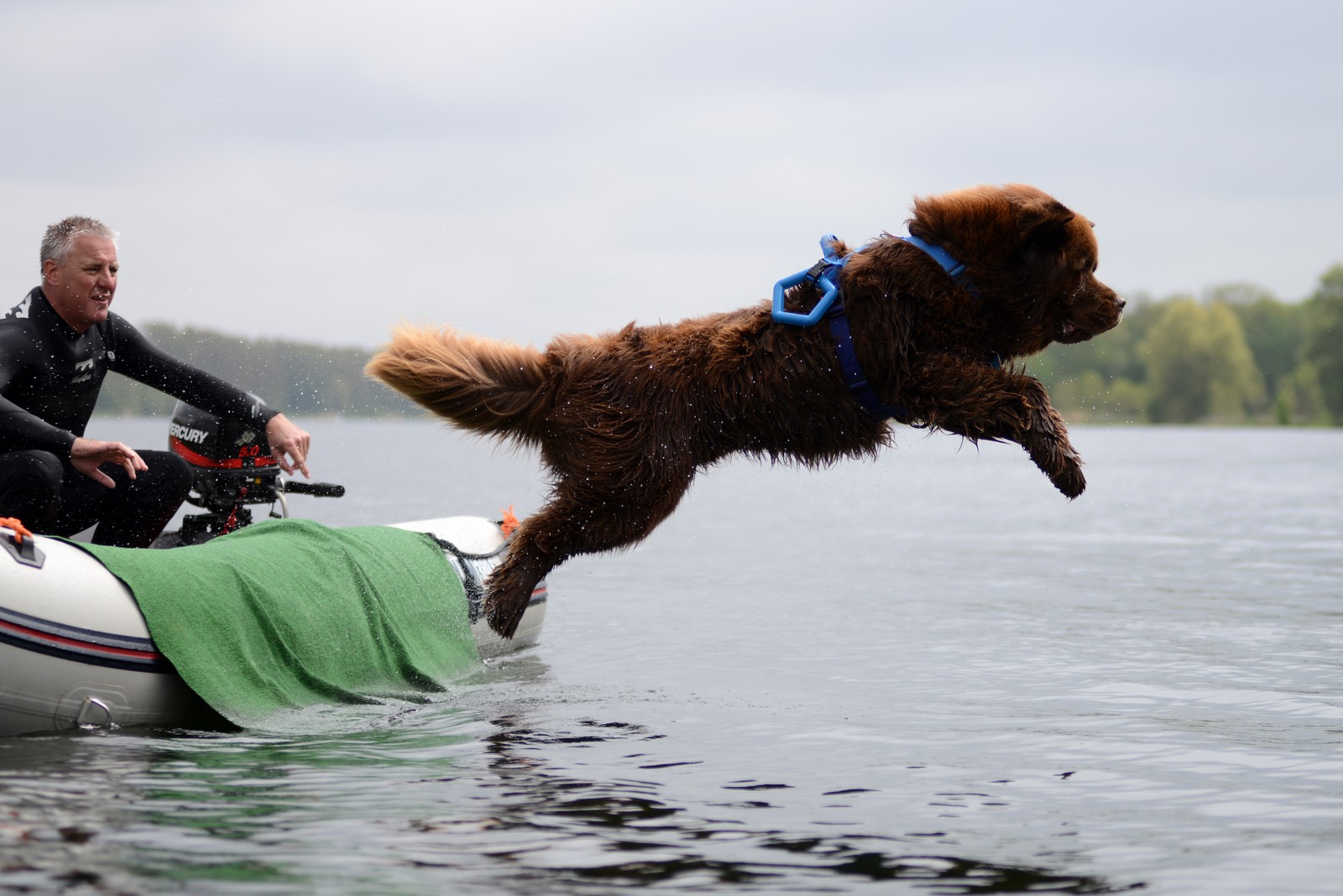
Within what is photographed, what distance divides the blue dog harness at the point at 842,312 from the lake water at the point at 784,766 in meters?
0.26

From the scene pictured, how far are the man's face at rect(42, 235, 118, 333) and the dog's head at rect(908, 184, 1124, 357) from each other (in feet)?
10.8

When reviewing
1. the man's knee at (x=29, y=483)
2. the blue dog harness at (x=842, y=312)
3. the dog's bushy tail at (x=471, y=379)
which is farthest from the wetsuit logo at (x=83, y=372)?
the blue dog harness at (x=842, y=312)

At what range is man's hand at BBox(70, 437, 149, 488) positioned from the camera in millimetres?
5266

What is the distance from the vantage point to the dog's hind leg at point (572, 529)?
510 cm

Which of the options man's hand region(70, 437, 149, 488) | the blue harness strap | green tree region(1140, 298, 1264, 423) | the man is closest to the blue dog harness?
the blue harness strap

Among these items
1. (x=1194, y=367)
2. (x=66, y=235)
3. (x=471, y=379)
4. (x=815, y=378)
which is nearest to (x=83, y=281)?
(x=66, y=235)

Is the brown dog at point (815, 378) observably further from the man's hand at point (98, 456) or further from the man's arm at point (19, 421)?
the man's arm at point (19, 421)

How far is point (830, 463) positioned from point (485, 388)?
133 cm

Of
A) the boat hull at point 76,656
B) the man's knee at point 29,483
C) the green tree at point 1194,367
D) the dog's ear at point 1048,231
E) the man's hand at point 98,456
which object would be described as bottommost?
the boat hull at point 76,656

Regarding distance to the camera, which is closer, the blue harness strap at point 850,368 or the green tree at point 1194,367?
the blue harness strap at point 850,368

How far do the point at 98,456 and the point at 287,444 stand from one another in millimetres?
876

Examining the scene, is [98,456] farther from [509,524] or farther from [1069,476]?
[1069,476]

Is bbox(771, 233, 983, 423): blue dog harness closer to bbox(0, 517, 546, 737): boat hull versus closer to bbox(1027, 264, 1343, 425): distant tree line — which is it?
bbox(0, 517, 546, 737): boat hull

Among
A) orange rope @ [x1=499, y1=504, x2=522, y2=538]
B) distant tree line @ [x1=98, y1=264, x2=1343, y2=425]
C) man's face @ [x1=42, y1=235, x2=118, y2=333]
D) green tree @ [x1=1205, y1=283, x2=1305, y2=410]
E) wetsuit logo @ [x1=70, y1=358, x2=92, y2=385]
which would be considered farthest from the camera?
green tree @ [x1=1205, y1=283, x2=1305, y2=410]
